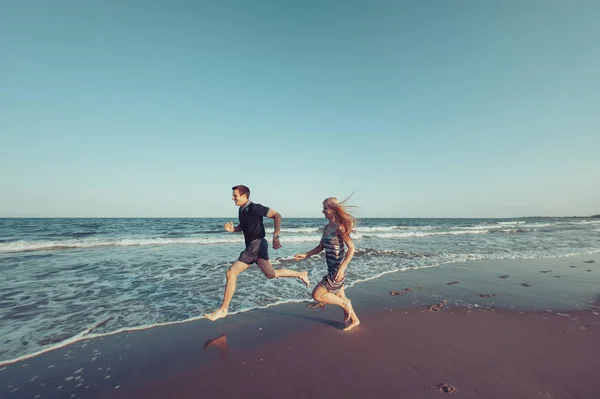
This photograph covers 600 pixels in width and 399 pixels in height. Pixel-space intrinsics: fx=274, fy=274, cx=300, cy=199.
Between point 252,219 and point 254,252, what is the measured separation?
1.96 ft

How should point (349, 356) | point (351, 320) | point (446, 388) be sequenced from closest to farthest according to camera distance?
point (446, 388), point (349, 356), point (351, 320)

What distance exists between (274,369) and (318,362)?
562 mm

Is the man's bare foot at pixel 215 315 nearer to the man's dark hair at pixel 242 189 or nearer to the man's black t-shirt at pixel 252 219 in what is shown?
the man's black t-shirt at pixel 252 219

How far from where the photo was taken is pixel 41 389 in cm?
297

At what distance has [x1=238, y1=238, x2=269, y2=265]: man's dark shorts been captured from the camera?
4945mm

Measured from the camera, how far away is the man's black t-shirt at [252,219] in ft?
16.4

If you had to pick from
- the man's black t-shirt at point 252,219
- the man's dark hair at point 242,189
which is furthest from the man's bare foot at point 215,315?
the man's dark hair at point 242,189

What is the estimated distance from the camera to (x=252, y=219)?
4992mm

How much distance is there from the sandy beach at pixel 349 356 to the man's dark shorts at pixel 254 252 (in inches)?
43.5

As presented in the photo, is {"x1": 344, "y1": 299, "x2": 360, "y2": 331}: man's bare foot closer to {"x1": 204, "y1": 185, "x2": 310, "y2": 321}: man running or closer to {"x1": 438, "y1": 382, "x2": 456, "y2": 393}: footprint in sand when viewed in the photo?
{"x1": 204, "y1": 185, "x2": 310, "y2": 321}: man running

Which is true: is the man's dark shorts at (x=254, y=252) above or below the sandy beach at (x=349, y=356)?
above

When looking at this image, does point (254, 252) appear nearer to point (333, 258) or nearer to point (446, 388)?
point (333, 258)

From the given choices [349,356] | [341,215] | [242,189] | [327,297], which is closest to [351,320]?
[327,297]

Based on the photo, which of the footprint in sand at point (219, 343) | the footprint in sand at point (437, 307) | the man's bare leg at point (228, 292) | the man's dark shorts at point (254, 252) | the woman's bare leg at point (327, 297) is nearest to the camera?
the footprint in sand at point (219, 343)
